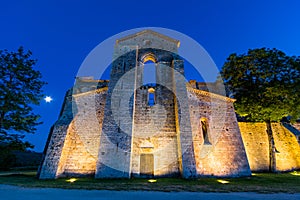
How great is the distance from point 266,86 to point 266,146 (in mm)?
5701

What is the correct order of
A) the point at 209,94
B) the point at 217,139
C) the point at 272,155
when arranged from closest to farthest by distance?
1. the point at 217,139
2. the point at 272,155
3. the point at 209,94

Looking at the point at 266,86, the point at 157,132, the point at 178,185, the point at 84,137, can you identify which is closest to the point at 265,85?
the point at 266,86

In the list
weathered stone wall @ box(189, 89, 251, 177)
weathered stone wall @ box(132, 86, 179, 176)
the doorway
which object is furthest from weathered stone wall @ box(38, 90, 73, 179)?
weathered stone wall @ box(189, 89, 251, 177)

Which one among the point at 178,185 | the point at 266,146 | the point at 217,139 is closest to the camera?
the point at 178,185

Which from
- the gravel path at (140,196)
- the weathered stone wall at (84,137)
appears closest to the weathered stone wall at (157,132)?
the weathered stone wall at (84,137)

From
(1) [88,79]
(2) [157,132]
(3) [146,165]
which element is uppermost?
(1) [88,79]

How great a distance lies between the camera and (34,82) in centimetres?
1399

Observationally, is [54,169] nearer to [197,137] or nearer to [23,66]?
[23,66]

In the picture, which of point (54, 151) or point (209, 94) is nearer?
point (54, 151)

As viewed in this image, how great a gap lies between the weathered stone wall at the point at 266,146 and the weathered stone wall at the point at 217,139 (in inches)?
104

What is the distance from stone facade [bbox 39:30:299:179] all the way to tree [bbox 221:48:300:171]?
2040 millimetres

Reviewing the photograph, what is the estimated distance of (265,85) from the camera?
1485 centimetres

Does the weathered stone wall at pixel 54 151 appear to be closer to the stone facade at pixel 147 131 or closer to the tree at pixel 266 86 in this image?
the stone facade at pixel 147 131

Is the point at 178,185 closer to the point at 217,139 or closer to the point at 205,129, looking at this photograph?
the point at 217,139
